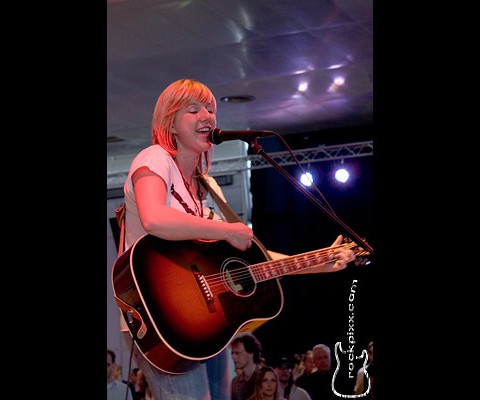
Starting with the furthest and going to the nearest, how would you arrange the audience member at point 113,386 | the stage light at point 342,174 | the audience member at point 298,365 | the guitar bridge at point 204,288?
the stage light at point 342,174, the audience member at point 298,365, the audience member at point 113,386, the guitar bridge at point 204,288

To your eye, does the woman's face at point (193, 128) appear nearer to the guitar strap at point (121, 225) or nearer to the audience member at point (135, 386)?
the guitar strap at point (121, 225)

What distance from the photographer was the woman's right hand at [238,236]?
2424 millimetres

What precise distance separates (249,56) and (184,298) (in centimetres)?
487

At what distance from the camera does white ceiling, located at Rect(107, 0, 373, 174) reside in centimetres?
581

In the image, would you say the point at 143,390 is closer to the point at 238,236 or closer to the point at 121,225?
the point at 121,225

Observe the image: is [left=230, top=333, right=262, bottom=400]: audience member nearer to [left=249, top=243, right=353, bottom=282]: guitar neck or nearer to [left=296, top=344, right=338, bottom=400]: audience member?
[left=296, top=344, right=338, bottom=400]: audience member

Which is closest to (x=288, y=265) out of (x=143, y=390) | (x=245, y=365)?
(x=245, y=365)

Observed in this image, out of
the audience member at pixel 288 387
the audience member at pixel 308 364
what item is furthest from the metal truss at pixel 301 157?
the audience member at pixel 288 387

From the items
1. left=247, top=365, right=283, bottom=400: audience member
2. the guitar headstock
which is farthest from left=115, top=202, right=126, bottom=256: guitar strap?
left=247, top=365, right=283, bottom=400: audience member

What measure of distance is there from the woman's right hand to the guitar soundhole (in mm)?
56

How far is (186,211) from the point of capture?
96.4 inches

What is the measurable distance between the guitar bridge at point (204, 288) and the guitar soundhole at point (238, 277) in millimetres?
80
